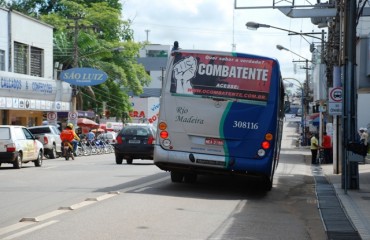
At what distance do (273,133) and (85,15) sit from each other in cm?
5149

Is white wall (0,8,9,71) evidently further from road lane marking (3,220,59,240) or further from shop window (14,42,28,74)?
road lane marking (3,220,59,240)

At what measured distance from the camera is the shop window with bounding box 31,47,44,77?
155 ft

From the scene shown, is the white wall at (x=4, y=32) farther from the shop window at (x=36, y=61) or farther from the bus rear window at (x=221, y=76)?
the bus rear window at (x=221, y=76)

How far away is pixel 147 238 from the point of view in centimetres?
954

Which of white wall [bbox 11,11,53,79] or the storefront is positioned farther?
white wall [bbox 11,11,53,79]

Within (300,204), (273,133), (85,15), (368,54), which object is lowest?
(300,204)

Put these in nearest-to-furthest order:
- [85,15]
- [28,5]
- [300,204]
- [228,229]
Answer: [228,229] < [300,204] < [85,15] < [28,5]

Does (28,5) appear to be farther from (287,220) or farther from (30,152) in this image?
(287,220)

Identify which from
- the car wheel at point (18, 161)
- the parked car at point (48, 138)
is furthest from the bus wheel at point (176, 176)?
the parked car at point (48, 138)

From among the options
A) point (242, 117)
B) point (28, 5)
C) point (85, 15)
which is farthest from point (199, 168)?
point (28, 5)

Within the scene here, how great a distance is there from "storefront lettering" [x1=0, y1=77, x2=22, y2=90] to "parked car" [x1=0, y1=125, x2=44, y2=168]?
11619 mm

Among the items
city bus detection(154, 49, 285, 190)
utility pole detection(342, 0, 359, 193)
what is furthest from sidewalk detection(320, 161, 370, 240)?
city bus detection(154, 49, 285, 190)

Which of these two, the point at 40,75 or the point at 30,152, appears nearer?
the point at 30,152

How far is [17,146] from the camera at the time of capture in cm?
2531
